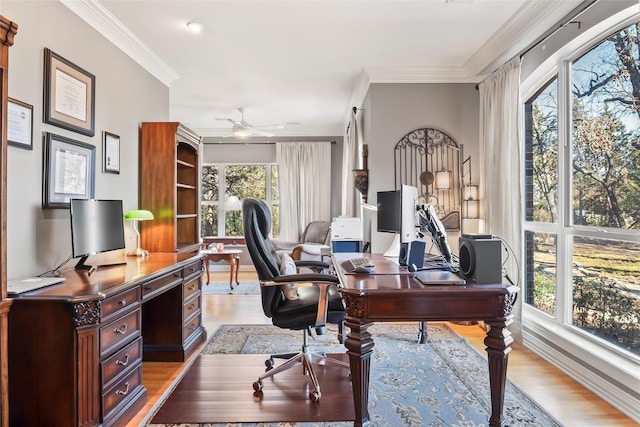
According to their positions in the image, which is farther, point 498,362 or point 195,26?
point 195,26

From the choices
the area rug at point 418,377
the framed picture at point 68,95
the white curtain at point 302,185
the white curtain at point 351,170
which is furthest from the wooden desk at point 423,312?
the white curtain at point 302,185

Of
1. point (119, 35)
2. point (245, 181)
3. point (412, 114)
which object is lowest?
point (245, 181)

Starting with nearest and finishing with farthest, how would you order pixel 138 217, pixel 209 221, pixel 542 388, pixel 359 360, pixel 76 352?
pixel 76 352
pixel 359 360
pixel 542 388
pixel 138 217
pixel 209 221

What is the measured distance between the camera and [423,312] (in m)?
1.83

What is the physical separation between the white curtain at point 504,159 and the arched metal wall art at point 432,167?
47 cm

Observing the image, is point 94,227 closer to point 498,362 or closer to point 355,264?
point 355,264

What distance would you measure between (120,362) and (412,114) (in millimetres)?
3548

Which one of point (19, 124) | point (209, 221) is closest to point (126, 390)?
point (19, 124)

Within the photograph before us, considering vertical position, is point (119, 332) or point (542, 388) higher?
point (119, 332)

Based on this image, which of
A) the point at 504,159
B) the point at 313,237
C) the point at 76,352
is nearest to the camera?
the point at 76,352

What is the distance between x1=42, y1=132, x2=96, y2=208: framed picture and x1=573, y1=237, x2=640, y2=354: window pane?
3.55 metres

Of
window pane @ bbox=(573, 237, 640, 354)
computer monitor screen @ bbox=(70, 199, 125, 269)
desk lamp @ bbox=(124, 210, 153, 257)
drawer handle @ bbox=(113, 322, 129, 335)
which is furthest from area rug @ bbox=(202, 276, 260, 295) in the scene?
window pane @ bbox=(573, 237, 640, 354)

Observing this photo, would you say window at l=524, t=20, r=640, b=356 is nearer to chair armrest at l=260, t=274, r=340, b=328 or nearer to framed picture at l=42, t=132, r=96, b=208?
chair armrest at l=260, t=274, r=340, b=328

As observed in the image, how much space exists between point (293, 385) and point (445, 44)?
319cm
